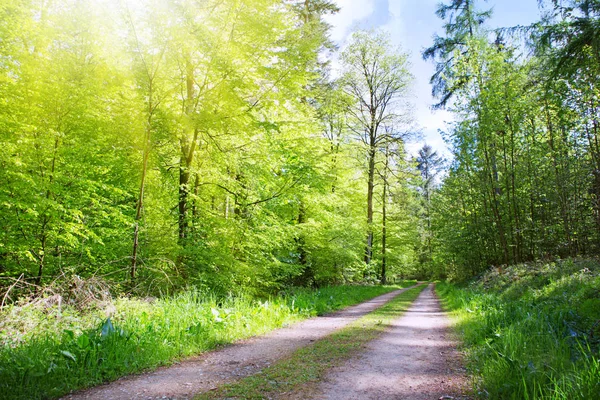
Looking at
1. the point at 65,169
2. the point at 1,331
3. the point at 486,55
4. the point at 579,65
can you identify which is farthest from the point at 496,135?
the point at 1,331

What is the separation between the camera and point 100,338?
4.09 meters

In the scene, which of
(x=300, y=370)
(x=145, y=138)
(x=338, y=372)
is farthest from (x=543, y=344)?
(x=145, y=138)

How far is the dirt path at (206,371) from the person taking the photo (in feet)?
11.1

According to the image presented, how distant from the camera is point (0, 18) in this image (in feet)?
25.2

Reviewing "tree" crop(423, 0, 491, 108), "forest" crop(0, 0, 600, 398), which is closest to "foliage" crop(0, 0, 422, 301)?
"forest" crop(0, 0, 600, 398)

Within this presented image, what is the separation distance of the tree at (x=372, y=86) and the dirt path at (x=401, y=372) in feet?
46.6

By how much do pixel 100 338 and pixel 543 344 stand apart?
17.0 ft

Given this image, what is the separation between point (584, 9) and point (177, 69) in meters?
9.64

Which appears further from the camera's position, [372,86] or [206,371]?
[372,86]

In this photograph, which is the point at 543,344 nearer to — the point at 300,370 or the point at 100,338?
the point at 300,370

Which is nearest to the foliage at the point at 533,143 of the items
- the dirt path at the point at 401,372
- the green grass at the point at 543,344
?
the green grass at the point at 543,344

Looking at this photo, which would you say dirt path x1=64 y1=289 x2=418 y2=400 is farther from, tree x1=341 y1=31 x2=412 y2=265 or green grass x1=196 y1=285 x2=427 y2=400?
tree x1=341 y1=31 x2=412 y2=265

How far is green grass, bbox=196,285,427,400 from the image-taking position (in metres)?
3.40

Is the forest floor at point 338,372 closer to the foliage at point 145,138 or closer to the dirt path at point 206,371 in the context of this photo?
the dirt path at point 206,371
